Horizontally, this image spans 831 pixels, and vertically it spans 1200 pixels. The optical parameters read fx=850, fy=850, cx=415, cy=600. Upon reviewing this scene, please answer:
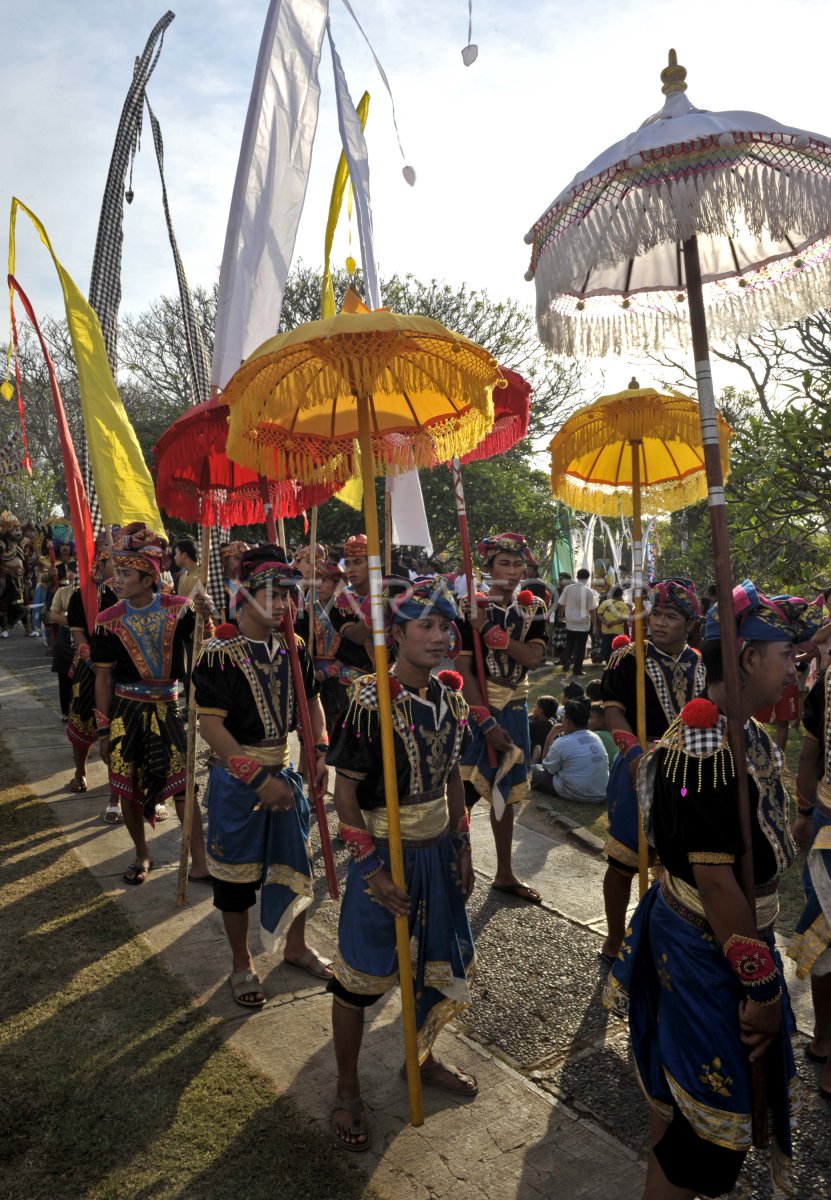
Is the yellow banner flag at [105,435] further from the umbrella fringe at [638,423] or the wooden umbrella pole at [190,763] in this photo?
the umbrella fringe at [638,423]

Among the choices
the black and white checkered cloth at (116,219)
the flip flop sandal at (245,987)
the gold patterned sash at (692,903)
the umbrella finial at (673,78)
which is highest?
the black and white checkered cloth at (116,219)

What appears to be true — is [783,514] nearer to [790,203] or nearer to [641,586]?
[641,586]

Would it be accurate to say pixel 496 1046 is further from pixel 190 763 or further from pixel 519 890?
pixel 190 763

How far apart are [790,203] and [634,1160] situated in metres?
3.16

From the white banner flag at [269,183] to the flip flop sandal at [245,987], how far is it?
292cm

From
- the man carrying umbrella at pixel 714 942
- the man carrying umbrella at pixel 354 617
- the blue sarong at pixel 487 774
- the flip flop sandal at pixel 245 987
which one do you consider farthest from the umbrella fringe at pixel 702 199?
the man carrying umbrella at pixel 354 617

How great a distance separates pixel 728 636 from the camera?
92.9 inches

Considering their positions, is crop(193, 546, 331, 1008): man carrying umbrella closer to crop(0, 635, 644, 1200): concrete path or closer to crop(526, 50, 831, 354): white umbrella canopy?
crop(0, 635, 644, 1200): concrete path

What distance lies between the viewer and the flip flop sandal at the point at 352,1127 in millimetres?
3014

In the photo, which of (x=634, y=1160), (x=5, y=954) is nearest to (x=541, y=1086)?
(x=634, y=1160)

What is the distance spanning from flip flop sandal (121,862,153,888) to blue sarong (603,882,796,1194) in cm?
377

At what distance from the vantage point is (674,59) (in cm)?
283

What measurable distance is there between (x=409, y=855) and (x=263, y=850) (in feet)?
3.74

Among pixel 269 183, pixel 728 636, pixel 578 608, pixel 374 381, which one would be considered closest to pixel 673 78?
pixel 374 381
